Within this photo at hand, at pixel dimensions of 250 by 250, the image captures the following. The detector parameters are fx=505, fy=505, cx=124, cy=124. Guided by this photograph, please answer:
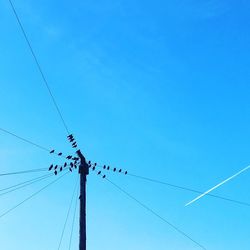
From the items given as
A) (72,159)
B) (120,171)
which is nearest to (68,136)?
(72,159)

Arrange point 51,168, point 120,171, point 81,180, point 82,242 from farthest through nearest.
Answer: point 120,171 < point 51,168 < point 81,180 < point 82,242

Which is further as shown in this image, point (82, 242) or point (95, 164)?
point (95, 164)

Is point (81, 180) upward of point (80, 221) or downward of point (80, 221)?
upward

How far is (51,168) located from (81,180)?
201cm

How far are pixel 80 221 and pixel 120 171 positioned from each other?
6.09 metres

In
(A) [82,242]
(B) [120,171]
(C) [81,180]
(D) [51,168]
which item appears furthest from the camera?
(B) [120,171]

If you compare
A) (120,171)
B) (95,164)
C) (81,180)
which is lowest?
(81,180)

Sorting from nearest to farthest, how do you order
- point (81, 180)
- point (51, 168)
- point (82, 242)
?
point (82, 242) → point (81, 180) → point (51, 168)

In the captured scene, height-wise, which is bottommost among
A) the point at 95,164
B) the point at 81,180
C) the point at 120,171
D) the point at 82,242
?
the point at 82,242

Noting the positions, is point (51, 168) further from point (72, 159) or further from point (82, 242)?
point (82, 242)

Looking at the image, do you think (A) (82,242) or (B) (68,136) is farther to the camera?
(B) (68,136)

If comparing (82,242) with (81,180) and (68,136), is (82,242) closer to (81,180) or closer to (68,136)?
(81,180)

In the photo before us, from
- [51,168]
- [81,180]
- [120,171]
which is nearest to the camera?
[81,180]

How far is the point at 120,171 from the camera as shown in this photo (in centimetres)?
2566
